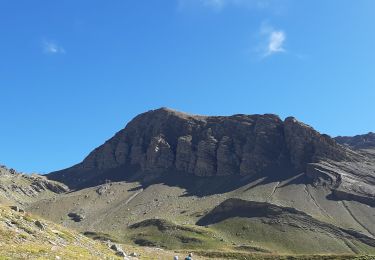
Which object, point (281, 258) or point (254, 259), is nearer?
point (254, 259)

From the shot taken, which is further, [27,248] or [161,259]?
[161,259]

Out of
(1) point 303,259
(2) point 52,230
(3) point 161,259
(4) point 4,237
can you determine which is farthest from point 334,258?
(4) point 4,237

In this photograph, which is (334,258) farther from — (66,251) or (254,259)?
(66,251)

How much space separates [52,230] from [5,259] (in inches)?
744

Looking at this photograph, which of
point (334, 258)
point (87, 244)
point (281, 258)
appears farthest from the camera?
point (281, 258)

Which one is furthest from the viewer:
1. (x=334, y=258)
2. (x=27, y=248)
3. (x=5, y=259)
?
(x=334, y=258)

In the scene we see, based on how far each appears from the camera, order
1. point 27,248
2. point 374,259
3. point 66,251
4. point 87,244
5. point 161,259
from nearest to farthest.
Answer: point 27,248
point 66,251
point 87,244
point 161,259
point 374,259

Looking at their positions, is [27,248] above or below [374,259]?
above

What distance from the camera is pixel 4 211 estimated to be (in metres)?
47.7

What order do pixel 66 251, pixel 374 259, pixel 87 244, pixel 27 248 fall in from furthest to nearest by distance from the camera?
1. pixel 374 259
2. pixel 87 244
3. pixel 66 251
4. pixel 27 248

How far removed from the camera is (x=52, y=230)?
163 ft

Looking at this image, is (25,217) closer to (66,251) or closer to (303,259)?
(66,251)

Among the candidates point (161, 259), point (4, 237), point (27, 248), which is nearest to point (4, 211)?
point (4, 237)

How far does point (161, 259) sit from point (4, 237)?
26666 millimetres
